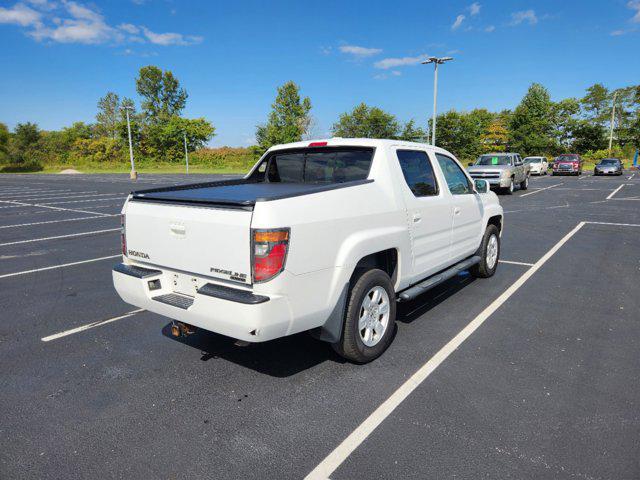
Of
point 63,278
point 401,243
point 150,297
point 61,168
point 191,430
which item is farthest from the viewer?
point 61,168

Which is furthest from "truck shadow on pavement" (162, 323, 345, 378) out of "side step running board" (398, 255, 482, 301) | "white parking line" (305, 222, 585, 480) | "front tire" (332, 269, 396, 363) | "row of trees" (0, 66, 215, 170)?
"row of trees" (0, 66, 215, 170)

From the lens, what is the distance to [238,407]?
311cm

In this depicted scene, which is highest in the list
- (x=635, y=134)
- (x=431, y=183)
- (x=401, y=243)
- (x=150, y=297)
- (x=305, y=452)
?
(x=635, y=134)

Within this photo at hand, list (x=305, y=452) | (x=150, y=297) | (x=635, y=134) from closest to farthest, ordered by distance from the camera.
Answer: (x=305, y=452) < (x=150, y=297) < (x=635, y=134)

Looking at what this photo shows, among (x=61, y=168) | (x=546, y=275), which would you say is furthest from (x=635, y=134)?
(x=61, y=168)

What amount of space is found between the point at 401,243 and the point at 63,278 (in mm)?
5306

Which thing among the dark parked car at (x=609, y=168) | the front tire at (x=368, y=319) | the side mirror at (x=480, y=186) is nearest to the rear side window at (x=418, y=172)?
the front tire at (x=368, y=319)

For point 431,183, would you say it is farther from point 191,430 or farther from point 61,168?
point 61,168

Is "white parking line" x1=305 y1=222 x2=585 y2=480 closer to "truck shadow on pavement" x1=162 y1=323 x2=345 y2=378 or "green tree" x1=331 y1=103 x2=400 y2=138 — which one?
"truck shadow on pavement" x1=162 y1=323 x2=345 y2=378

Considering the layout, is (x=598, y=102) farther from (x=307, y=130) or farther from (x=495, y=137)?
(x=307, y=130)

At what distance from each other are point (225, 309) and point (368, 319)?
4.39 feet

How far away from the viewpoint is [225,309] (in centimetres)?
292

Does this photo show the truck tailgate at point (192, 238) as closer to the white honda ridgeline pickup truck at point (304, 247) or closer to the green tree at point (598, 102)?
the white honda ridgeline pickup truck at point (304, 247)

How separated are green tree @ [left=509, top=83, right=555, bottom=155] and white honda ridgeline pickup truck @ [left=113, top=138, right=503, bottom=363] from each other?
5538 centimetres
